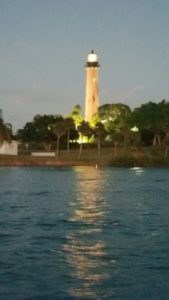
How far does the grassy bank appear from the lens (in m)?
142

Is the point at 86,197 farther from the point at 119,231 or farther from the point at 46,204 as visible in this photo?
the point at 119,231

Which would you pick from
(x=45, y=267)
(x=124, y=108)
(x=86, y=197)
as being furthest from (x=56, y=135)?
(x=45, y=267)

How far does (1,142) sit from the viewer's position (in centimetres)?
13925

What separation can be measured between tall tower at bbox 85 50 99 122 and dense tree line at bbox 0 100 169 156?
22.6 feet

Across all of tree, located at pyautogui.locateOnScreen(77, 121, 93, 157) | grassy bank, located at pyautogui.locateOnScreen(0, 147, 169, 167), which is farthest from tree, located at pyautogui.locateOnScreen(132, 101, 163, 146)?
tree, located at pyautogui.locateOnScreen(77, 121, 93, 157)

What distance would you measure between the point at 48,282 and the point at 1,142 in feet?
389

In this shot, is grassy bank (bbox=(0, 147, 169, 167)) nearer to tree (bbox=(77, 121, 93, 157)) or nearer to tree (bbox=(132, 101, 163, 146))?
tree (bbox=(77, 121, 93, 157))

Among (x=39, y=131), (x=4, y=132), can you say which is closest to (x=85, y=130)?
(x=39, y=131)

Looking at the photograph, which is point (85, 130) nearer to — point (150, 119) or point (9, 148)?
point (150, 119)

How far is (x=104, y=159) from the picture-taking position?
147 meters

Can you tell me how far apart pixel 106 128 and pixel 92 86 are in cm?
2314

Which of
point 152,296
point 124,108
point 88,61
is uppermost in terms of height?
point 88,61

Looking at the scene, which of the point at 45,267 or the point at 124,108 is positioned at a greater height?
the point at 124,108

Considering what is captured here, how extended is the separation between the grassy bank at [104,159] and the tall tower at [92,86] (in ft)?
103
